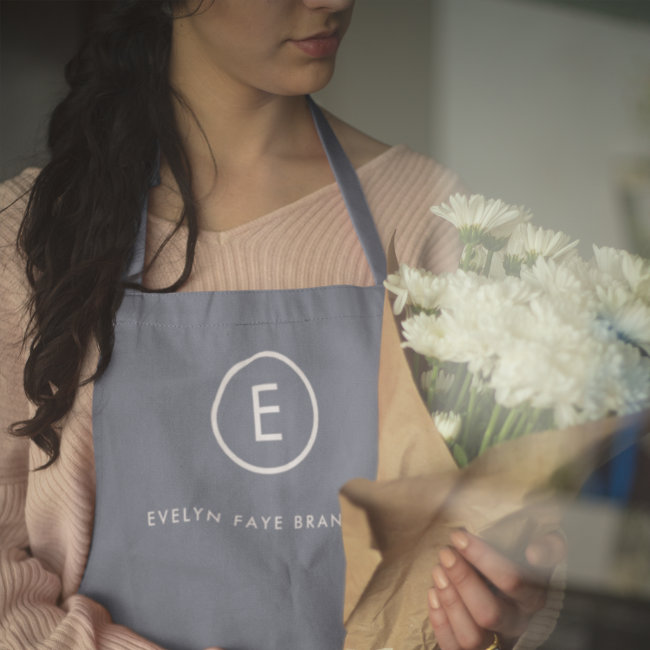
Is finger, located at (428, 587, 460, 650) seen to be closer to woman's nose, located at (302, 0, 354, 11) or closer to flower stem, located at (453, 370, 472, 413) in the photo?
flower stem, located at (453, 370, 472, 413)

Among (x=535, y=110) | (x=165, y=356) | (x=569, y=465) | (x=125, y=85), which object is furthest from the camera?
(x=125, y=85)

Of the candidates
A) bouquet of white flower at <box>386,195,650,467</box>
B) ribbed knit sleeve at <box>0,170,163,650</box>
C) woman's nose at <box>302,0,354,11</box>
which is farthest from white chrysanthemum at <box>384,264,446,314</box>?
ribbed knit sleeve at <box>0,170,163,650</box>

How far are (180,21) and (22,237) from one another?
25cm

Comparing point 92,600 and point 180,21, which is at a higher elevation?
point 180,21

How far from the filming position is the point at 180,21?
2.28ft

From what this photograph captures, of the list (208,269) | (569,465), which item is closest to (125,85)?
(208,269)

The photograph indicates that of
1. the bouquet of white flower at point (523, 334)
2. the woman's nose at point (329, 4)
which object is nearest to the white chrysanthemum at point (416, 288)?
the bouquet of white flower at point (523, 334)

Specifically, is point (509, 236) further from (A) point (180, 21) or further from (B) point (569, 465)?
(A) point (180, 21)

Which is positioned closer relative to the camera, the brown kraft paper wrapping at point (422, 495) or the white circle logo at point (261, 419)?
the brown kraft paper wrapping at point (422, 495)

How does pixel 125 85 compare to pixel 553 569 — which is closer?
pixel 553 569

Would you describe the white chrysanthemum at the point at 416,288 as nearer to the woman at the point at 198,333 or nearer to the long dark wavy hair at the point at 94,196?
the woman at the point at 198,333

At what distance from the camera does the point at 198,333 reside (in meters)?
0.61

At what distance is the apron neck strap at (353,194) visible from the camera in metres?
0.67

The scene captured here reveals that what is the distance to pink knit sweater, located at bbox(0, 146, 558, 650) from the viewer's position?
25.0 inches
